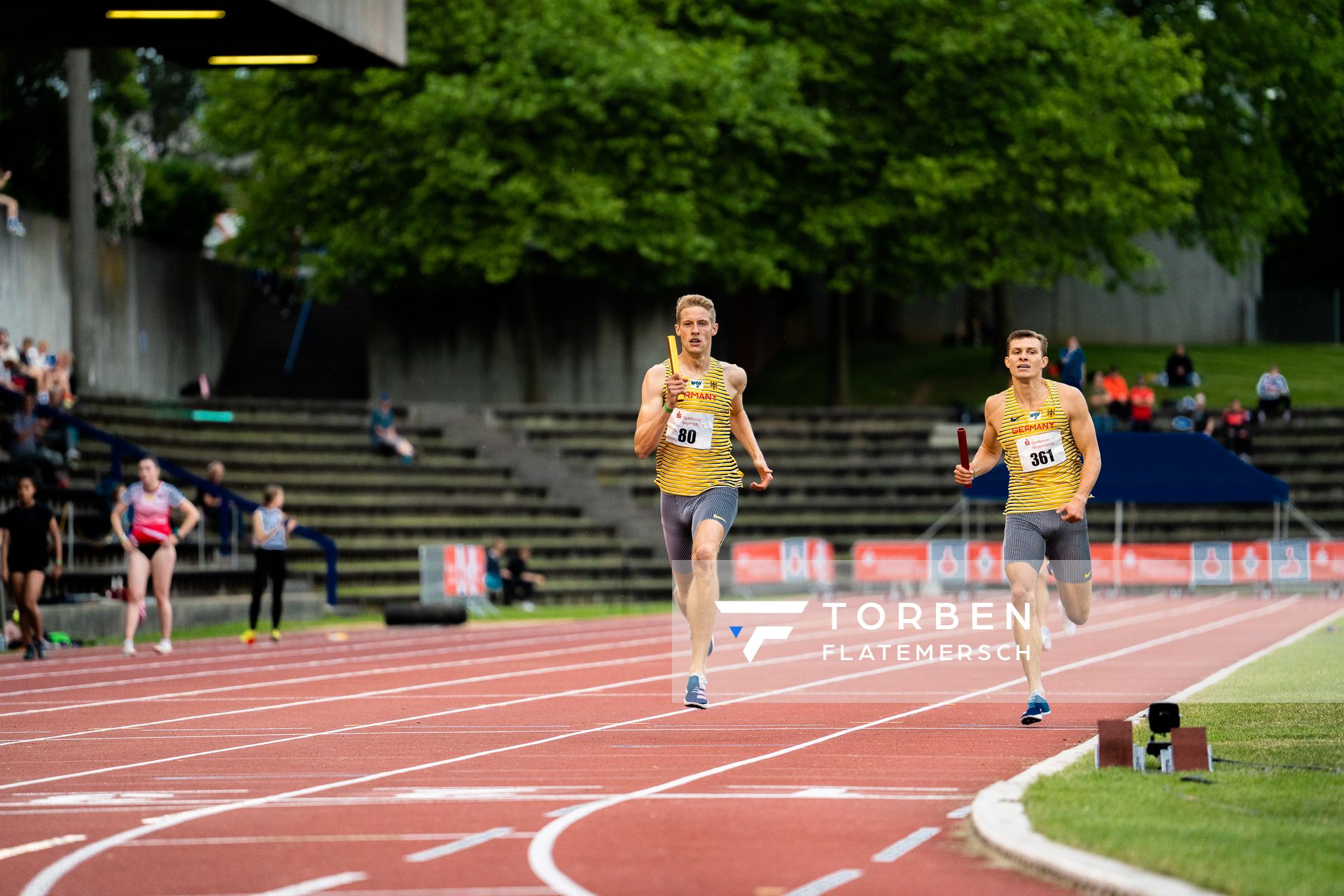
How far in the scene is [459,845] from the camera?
25.8 feet

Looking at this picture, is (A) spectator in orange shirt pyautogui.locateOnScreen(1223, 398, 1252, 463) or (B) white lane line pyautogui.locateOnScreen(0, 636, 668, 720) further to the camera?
(A) spectator in orange shirt pyautogui.locateOnScreen(1223, 398, 1252, 463)

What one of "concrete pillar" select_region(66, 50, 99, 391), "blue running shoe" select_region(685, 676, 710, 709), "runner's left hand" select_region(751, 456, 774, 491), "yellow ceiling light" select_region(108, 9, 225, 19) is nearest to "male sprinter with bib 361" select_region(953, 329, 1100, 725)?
"runner's left hand" select_region(751, 456, 774, 491)

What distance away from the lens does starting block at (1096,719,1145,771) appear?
952 cm

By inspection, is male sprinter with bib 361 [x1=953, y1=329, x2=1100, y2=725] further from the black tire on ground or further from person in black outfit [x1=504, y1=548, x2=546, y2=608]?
person in black outfit [x1=504, y1=548, x2=546, y2=608]

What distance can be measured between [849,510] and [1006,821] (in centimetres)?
3135

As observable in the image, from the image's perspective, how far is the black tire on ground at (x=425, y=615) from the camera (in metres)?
27.4

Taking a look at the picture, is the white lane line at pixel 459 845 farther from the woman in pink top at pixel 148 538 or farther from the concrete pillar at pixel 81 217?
the concrete pillar at pixel 81 217

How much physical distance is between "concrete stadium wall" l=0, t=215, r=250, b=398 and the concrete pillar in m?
0.30

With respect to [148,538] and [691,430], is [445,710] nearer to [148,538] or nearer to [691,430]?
[691,430]

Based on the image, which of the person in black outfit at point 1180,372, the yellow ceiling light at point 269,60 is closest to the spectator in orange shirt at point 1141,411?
the person in black outfit at point 1180,372

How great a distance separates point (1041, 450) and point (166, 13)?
10621 mm

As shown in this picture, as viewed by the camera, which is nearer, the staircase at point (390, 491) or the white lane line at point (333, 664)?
the white lane line at point (333, 664)

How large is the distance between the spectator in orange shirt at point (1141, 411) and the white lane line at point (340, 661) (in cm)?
1678

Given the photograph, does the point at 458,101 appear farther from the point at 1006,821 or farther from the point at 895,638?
the point at 1006,821
